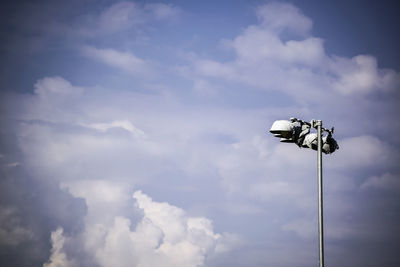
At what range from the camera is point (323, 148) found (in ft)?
38.1

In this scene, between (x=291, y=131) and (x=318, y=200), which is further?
(x=291, y=131)

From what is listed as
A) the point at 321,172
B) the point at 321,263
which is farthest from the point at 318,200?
the point at 321,263

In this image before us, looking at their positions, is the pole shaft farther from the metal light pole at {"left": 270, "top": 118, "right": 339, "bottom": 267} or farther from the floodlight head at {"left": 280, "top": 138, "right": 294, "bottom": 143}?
the floodlight head at {"left": 280, "top": 138, "right": 294, "bottom": 143}

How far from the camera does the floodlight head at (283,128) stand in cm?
1137

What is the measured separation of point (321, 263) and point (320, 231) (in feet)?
2.55

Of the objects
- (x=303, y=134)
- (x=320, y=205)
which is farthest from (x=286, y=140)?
(x=320, y=205)

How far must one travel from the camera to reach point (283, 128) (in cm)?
1135

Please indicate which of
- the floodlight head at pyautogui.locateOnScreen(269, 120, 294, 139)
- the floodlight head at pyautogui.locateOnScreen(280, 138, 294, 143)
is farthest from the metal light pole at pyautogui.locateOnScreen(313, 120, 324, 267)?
the floodlight head at pyautogui.locateOnScreen(280, 138, 294, 143)

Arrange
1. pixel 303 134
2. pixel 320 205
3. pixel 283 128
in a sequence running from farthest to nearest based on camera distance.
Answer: pixel 303 134
pixel 283 128
pixel 320 205

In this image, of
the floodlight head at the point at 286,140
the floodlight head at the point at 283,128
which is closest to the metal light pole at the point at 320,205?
the floodlight head at the point at 283,128

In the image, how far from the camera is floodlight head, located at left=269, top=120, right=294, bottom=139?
11367mm

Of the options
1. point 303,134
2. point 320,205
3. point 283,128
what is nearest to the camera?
point 320,205

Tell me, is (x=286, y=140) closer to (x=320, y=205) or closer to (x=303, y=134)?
(x=303, y=134)

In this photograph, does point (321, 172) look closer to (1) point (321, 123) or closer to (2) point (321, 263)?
(1) point (321, 123)
